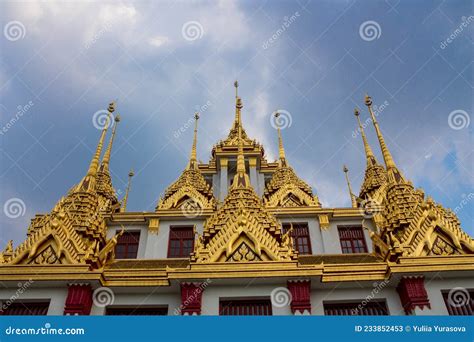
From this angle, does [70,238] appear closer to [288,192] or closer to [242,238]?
[242,238]

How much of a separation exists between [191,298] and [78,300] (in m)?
3.74

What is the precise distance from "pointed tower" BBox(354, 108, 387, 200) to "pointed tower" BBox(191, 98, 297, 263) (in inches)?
447

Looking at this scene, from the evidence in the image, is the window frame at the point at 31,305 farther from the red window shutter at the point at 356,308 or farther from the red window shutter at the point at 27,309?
the red window shutter at the point at 356,308

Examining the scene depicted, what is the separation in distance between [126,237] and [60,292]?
24.5ft

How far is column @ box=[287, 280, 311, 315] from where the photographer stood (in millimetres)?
13898

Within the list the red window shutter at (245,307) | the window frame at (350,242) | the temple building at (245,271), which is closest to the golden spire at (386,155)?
the temple building at (245,271)

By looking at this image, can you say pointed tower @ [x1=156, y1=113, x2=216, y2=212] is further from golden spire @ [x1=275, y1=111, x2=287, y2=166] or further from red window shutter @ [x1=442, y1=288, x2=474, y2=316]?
red window shutter @ [x1=442, y1=288, x2=474, y2=316]

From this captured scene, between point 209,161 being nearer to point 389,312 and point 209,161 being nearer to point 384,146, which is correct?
point 384,146

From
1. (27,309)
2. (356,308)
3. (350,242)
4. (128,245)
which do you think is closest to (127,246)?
(128,245)

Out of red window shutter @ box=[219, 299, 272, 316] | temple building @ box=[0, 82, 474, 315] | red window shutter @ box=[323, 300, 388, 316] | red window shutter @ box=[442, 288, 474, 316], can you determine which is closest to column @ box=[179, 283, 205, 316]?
temple building @ box=[0, 82, 474, 315]

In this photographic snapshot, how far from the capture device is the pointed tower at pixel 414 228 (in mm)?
15672

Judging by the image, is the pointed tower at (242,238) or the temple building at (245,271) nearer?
the temple building at (245,271)

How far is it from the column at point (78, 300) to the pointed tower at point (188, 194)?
29.1ft

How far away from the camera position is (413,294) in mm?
14141
